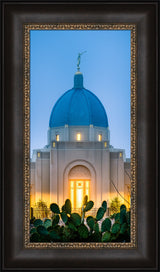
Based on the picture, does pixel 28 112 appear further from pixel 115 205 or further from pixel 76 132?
pixel 115 205

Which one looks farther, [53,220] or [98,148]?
[98,148]

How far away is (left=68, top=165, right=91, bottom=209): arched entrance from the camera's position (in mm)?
1681

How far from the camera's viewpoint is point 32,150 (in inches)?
64.7

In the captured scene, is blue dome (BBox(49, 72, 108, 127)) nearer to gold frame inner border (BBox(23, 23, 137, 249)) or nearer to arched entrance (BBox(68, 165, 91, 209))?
gold frame inner border (BBox(23, 23, 137, 249))

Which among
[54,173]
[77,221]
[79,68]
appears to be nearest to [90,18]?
[79,68]

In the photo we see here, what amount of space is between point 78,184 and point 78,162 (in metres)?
0.17

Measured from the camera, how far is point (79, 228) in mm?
1565

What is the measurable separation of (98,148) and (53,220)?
0.64 metres

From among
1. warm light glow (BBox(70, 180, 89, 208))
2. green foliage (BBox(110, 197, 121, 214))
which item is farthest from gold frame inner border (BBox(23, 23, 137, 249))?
warm light glow (BBox(70, 180, 89, 208))

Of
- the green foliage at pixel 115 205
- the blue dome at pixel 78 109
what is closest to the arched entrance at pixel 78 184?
the green foliage at pixel 115 205

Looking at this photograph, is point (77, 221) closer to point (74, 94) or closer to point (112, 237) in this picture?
point (112, 237)

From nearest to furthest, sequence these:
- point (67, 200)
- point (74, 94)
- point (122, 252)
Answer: point (122, 252) → point (67, 200) → point (74, 94)

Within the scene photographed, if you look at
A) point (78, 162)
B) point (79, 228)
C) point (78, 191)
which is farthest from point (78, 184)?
point (79, 228)

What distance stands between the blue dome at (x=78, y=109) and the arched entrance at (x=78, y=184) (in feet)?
1.26
